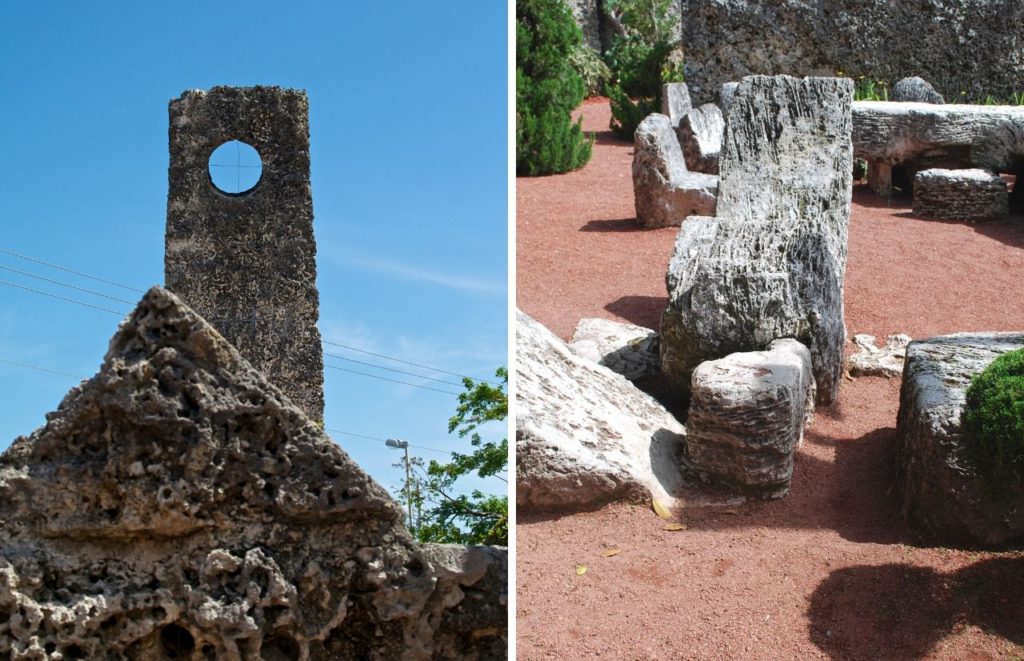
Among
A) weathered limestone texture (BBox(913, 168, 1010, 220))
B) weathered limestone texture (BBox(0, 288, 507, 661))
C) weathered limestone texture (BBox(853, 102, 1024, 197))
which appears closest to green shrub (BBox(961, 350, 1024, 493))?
weathered limestone texture (BBox(0, 288, 507, 661))

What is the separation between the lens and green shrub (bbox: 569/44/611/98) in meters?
16.0

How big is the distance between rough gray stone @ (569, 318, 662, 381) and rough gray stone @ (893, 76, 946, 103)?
645cm

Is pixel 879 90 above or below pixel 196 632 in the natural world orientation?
above

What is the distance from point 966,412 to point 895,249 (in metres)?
4.30

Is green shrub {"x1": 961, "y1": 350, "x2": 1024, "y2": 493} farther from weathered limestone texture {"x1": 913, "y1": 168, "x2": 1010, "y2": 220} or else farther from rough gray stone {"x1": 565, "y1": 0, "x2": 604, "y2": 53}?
rough gray stone {"x1": 565, "y1": 0, "x2": 604, "y2": 53}

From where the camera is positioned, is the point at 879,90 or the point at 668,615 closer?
the point at 668,615

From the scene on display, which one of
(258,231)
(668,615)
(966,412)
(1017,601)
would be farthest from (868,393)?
(258,231)

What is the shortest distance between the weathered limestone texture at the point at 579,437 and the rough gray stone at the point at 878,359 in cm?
157

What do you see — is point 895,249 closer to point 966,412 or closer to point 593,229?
point 593,229

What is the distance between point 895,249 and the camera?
7.79 meters

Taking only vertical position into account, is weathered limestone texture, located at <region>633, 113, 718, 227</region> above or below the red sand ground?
above

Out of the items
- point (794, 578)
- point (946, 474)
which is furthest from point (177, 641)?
point (946, 474)

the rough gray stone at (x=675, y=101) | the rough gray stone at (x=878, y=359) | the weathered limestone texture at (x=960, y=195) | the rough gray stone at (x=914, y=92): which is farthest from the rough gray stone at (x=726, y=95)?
the rough gray stone at (x=878, y=359)

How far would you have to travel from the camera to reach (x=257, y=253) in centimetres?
552
